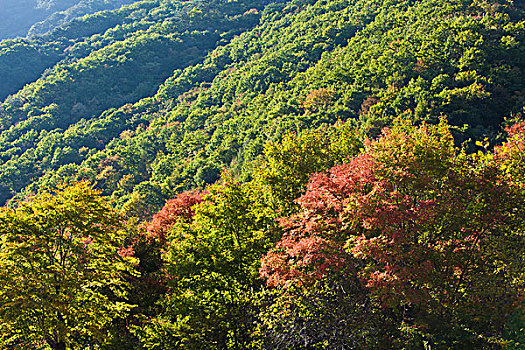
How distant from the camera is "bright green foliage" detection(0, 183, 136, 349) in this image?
569 inches

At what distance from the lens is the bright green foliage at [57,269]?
14.5 m

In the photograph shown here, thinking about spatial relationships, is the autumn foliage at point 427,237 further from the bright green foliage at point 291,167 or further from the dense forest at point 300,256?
the bright green foliage at point 291,167

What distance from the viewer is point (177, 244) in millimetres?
19109

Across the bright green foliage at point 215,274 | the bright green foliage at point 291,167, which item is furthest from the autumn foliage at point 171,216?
the bright green foliage at point 291,167

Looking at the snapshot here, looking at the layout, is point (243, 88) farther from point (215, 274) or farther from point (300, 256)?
point (300, 256)

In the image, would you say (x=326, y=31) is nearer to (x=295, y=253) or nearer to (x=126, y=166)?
(x=126, y=166)

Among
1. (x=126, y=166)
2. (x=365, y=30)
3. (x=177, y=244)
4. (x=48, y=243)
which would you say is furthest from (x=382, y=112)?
(x=126, y=166)

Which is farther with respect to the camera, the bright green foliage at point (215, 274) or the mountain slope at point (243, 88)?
the mountain slope at point (243, 88)

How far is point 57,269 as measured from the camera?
49.7 ft

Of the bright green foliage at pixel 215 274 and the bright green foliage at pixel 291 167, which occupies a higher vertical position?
the bright green foliage at pixel 291 167

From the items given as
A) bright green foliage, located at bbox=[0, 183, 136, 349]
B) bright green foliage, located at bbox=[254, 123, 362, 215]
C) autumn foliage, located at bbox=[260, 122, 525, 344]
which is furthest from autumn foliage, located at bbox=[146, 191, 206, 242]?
A: autumn foliage, located at bbox=[260, 122, 525, 344]

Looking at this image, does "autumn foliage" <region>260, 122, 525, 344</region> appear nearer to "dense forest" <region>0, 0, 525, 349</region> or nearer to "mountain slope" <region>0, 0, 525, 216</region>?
"dense forest" <region>0, 0, 525, 349</region>

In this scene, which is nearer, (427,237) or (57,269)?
(427,237)

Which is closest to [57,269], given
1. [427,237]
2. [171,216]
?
[171,216]
